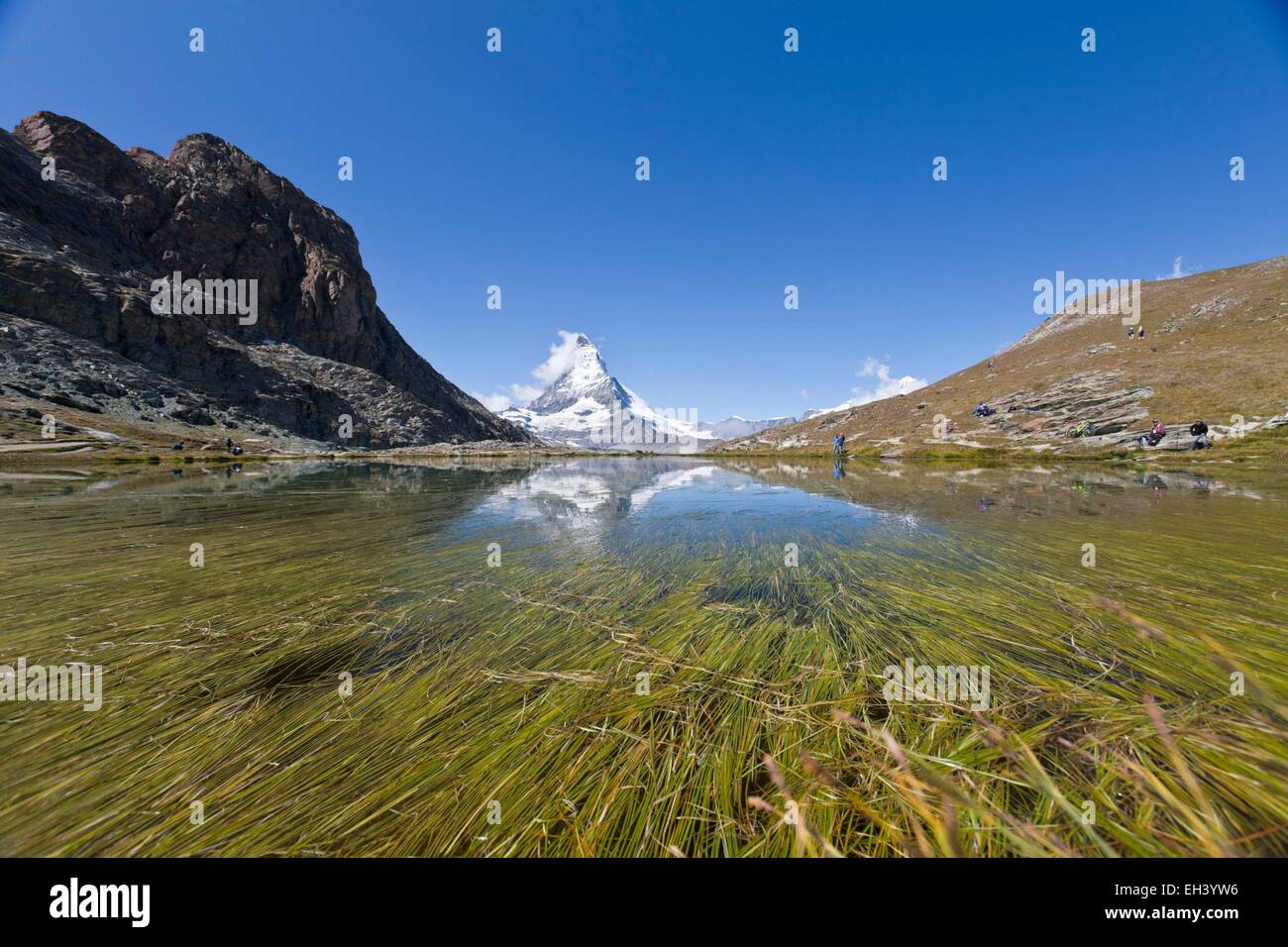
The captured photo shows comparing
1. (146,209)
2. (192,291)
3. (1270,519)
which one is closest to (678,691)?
(1270,519)

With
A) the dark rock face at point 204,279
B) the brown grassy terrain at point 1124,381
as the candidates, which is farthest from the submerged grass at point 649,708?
the dark rock face at point 204,279

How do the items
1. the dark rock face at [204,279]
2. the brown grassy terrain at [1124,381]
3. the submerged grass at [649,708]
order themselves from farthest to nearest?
the dark rock face at [204,279]
the brown grassy terrain at [1124,381]
the submerged grass at [649,708]

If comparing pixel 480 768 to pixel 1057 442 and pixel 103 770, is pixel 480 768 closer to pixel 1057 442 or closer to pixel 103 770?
pixel 103 770

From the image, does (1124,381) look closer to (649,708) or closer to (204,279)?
(649,708)

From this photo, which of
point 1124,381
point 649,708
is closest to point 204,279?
point 649,708

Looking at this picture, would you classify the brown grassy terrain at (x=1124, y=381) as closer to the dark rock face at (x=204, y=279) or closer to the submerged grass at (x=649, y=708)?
the submerged grass at (x=649, y=708)

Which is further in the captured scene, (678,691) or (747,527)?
(747,527)
